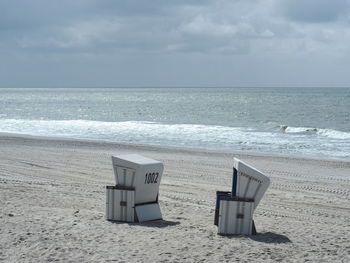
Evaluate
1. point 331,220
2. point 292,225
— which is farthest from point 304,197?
point 292,225

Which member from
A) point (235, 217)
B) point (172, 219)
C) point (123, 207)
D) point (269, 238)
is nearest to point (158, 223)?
point (172, 219)

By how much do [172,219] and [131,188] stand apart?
902 millimetres

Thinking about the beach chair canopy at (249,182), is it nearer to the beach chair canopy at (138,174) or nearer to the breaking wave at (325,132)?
the beach chair canopy at (138,174)

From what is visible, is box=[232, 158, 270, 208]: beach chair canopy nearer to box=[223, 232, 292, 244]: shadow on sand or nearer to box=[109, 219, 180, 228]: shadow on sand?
box=[223, 232, 292, 244]: shadow on sand

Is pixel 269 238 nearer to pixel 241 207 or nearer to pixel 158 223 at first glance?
pixel 241 207

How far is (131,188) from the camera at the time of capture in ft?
26.1

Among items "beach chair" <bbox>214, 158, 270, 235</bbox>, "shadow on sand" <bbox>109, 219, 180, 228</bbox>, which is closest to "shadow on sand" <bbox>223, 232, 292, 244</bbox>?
"beach chair" <bbox>214, 158, 270, 235</bbox>

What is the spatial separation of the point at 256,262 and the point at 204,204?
3.72 meters

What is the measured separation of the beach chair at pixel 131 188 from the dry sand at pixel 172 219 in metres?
0.26

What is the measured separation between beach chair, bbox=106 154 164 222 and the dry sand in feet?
0.84

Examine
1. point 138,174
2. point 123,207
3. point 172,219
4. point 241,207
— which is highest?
point 138,174

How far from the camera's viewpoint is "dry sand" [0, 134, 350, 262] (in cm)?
642

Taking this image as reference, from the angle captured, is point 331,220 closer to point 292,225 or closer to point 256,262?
point 292,225

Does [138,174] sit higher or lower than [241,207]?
higher
